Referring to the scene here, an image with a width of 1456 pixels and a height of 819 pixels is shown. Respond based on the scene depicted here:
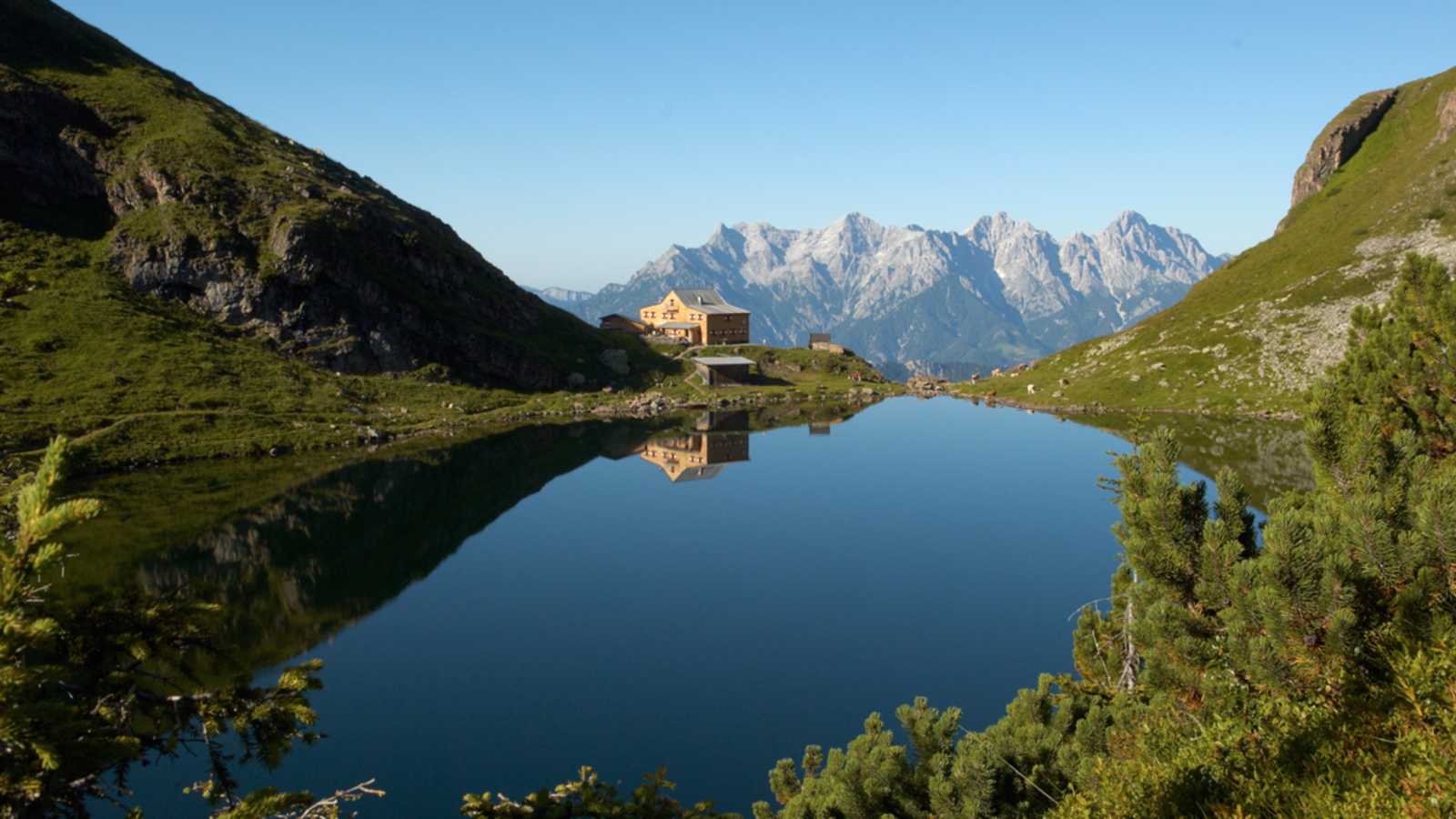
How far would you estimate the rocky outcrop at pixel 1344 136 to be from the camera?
164 metres

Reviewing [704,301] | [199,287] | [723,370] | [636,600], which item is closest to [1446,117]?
[723,370]

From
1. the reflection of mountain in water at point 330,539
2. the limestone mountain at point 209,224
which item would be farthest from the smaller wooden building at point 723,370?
the reflection of mountain in water at point 330,539

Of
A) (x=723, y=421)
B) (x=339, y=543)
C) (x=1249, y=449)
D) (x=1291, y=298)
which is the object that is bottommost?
(x=339, y=543)

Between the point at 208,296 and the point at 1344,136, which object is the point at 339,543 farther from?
the point at 1344,136

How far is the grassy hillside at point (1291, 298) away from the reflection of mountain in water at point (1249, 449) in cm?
896

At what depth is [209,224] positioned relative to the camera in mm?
110312

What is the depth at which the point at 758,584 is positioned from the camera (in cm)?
4859

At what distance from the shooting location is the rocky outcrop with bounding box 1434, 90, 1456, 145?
13925cm

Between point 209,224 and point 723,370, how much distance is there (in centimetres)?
8260

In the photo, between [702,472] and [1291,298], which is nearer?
→ [702,472]

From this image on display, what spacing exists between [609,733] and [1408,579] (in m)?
26.1

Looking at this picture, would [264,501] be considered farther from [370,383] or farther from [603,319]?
[603,319]

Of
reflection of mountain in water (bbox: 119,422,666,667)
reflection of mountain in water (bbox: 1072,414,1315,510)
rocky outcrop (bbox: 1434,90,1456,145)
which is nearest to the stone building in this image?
reflection of mountain in water (bbox: 1072,414,1315,510)

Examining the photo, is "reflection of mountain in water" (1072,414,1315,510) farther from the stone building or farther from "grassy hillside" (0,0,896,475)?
the stone building
